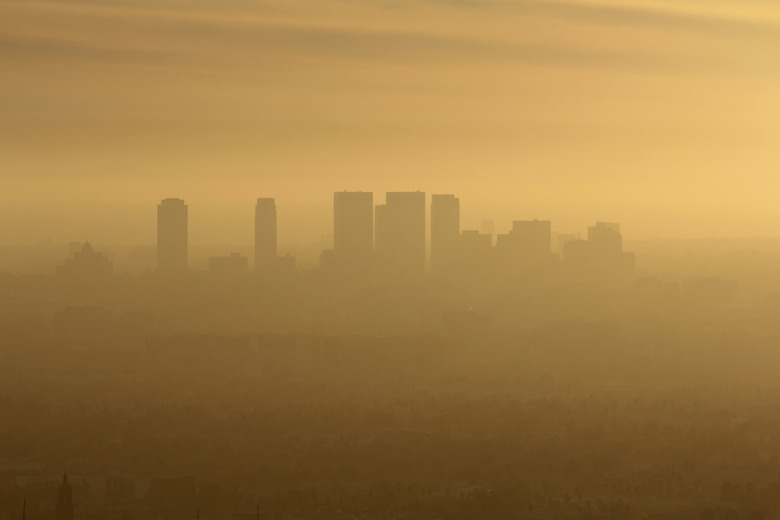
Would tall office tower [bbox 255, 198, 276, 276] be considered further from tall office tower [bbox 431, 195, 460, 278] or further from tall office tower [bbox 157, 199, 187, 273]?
tall office tower [bbox 431, 195, 460, 278]

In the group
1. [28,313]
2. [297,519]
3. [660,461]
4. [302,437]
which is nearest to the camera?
[297,519]

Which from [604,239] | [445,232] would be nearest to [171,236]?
[445,232]

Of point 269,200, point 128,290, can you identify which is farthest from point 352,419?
point 269,200

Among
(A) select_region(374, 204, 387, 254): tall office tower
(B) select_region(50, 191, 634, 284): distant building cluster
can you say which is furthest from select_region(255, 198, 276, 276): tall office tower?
(A) select_region(374, 204, 387, 254): tall office tower

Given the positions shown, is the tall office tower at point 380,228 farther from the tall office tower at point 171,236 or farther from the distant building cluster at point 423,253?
the tall office tower at point 171,236

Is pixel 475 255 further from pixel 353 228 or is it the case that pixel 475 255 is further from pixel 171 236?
pixel 171 236

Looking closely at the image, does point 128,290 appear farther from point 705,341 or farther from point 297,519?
point 297,519
